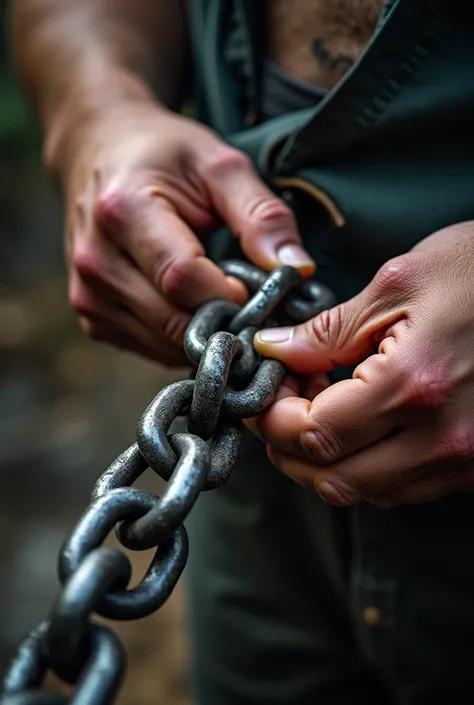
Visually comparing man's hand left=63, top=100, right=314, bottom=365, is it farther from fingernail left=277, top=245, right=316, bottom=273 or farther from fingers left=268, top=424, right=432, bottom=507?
fingers left=268, top=424, right=432, bottom=507

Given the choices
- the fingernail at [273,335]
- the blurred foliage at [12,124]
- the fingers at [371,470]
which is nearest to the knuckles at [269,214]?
the fingernail at [273,335]

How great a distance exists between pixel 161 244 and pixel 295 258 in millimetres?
145

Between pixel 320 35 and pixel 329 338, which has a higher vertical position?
pixel 320 35

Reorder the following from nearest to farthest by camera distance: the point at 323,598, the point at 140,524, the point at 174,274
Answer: the point at 140,524 → the point at 174,274 → the point at 323,598

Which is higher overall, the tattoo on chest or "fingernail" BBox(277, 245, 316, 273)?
the tattoo on chest

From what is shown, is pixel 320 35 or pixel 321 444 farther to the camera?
→ pixel 320 35

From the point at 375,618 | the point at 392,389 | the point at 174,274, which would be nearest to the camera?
the point at 392,389

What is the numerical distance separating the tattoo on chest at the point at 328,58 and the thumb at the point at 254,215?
0.46ft

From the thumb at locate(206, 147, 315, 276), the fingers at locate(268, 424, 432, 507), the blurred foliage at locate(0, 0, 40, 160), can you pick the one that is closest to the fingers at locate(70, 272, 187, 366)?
the thumb at locate(206, 147, 315, 276)

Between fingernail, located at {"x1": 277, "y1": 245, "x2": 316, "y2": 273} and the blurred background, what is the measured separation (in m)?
1.32

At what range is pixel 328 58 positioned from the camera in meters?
0.88

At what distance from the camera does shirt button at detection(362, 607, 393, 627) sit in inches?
35.3

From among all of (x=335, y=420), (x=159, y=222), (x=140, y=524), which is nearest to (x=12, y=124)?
(x=159, y=222)

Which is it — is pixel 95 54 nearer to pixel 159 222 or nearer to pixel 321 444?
pixel 159 222
